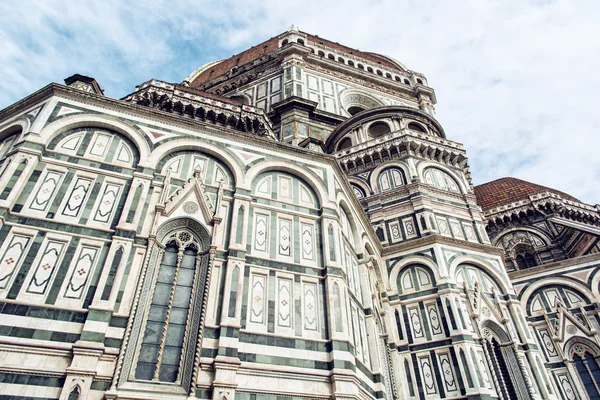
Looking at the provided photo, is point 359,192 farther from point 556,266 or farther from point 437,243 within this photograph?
point 556,266

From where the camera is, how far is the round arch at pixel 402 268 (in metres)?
15.4

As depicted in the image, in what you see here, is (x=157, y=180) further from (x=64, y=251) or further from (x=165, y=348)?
(x=165, y=348)

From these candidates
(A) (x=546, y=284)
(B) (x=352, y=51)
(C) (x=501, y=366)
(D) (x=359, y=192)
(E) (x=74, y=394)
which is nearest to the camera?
(E) (x=74, y=394)

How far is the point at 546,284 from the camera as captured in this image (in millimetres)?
18500

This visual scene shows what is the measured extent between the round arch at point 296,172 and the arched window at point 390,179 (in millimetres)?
7189

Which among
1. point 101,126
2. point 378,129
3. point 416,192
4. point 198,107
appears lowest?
point 101,126

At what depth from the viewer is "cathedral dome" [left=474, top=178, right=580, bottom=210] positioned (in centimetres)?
2677

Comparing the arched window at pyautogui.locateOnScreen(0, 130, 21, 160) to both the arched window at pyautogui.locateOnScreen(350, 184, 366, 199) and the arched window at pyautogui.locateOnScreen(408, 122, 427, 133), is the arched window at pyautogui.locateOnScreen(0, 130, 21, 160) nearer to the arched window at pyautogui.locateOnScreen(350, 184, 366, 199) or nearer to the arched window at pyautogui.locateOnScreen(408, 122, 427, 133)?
the arched window at pyautogui.locateOnScreen(350, 184, 366, 199)

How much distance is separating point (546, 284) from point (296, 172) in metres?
13.1

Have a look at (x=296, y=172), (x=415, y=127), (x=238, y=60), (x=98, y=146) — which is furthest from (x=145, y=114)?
(x=238, y=60)

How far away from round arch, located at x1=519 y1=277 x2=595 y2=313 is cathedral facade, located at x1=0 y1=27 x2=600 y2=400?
0.29 ft

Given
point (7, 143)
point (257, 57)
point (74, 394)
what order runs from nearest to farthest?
point (74, 394)
point (7, 143)
point (257, 57)

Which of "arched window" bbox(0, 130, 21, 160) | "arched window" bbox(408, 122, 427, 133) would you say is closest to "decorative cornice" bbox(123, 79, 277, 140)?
"arched window" bbox(0, 130, 21, 160)

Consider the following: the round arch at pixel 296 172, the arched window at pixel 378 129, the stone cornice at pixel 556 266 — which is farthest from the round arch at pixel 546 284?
the round arch at pixel 296 172
